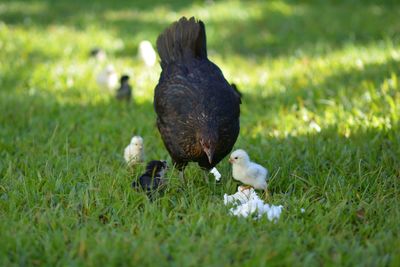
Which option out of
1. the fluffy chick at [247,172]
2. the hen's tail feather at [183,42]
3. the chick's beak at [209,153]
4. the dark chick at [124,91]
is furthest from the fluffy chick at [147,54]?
the chick's beak at [209,153]

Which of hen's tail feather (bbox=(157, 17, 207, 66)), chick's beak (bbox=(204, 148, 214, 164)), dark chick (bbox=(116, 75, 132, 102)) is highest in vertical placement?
hen's tail feather (bbox=(157, 17, 207, 66))

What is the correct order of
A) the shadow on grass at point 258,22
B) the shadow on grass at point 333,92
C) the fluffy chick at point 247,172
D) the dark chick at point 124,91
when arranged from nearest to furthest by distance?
1. the fluffy chick at point 247,172
2. the shadow on grass at point 333,92
3. the dark chick at point 124,91
4. the shadow on grass at point 258,22

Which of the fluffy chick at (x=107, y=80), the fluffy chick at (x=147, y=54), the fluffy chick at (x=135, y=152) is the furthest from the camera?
the fluffy chick at (x=147, y=54)

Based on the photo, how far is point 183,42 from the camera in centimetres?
494

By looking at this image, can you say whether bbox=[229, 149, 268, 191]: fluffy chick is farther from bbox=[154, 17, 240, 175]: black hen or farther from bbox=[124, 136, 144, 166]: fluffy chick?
bbox=[124, 136, 144, 166]: fluffy chick

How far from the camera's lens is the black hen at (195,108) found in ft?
13.9

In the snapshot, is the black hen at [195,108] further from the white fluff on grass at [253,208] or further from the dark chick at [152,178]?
the white fluff on grass at [253,208]

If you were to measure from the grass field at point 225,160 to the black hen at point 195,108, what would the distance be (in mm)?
309

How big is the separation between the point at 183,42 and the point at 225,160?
3.72 ft

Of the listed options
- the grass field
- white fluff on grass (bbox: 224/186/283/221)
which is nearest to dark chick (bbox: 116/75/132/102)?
the grass field

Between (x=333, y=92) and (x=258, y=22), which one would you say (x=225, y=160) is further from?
(x=258, y=22)

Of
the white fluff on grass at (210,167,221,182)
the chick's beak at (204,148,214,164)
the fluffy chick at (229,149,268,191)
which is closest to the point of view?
the chick's beak at (204,148,214,164)

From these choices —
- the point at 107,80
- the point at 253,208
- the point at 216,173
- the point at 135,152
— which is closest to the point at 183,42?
the point at 135,152

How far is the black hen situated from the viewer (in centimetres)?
425
